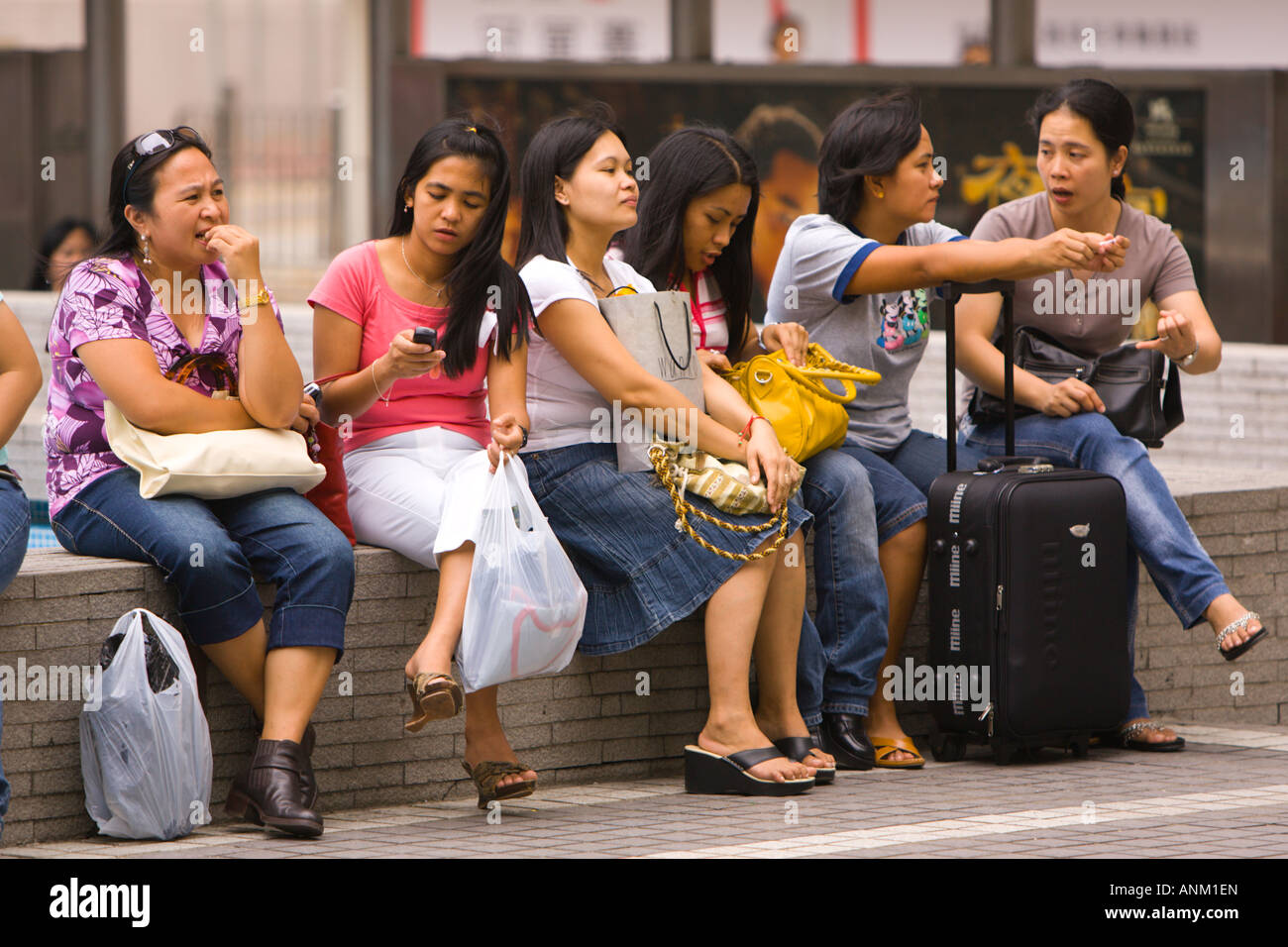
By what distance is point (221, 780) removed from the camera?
4.70m

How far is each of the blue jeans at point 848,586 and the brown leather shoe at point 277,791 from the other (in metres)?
1.47

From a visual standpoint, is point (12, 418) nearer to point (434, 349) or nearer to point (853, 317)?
point (434, 349)

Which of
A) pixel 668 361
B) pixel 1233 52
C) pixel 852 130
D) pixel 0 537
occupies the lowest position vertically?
pixel 0 537

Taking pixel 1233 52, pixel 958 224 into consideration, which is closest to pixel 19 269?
pixel 958 224

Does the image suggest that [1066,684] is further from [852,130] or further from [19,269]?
[19,269]

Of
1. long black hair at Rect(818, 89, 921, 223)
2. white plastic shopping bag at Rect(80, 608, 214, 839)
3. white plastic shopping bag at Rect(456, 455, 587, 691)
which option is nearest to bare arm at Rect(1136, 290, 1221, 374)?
long black hair at Rect(818, 89, 921, 223)

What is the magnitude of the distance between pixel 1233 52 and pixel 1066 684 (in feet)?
25.0

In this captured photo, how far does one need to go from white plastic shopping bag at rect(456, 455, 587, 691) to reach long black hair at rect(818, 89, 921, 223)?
145 cm

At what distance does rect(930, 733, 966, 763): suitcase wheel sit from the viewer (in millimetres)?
5449

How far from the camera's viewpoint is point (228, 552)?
4.48m

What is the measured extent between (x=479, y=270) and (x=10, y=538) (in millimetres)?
1334

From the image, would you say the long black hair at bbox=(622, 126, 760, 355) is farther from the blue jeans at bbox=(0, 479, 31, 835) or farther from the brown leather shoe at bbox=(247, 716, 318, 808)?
the blue jeans at bbox=(0, 479, 31, 835)

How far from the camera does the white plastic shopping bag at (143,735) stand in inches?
171

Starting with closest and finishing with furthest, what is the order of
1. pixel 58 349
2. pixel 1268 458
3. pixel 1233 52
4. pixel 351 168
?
1. pixel 58 349
2. pixel 1268 458
3. pixel 1233 52
4. pixel 351 168
